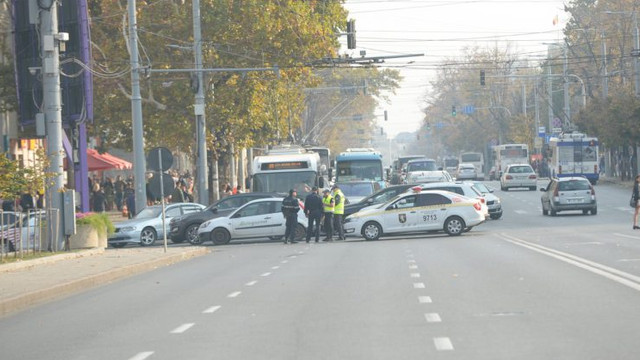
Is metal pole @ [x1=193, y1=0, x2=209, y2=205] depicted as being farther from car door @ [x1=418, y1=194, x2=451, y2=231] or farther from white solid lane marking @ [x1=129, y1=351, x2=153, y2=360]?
white solid lane marking @ [x1=129, y1=351, x2=153, y2=360]

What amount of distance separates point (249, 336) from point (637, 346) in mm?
4060

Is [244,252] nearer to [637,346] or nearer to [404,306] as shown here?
[404,306]

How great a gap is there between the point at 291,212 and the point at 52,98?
33.0ft

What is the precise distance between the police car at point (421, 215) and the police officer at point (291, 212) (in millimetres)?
1746

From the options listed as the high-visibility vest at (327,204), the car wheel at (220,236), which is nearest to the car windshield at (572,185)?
the high-visibility vest at (327,204)

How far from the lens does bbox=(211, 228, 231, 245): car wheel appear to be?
39.0 metres

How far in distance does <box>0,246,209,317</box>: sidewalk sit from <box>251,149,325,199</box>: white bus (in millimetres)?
10657

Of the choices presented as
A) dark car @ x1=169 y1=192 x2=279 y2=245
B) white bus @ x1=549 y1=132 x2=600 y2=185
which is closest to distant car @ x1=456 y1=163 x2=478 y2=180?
white bus @ x1=549 y1=132 x2=600 y2=185

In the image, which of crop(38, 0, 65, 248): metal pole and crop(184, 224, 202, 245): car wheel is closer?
crop(38, 0, 65, 248): metal pole

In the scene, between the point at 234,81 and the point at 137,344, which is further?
the point at 234,81

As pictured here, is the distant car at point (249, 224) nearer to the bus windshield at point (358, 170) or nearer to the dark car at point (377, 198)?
the dark car at point (377, 198)

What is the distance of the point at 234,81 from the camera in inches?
2078

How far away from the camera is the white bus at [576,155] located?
73375 millimetres

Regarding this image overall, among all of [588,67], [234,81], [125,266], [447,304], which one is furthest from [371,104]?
[447,304]
